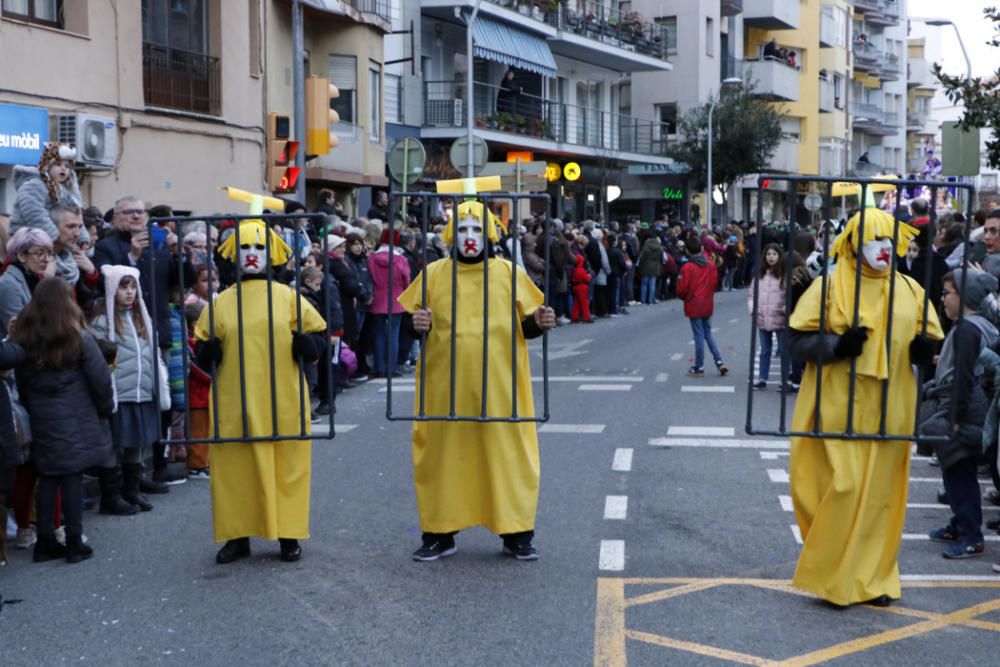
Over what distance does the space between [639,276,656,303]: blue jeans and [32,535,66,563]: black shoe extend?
2394cm

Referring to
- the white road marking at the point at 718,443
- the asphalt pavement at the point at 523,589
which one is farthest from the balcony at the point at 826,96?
the asphalt pavement at the point at 523,589

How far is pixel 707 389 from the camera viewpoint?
16078 millimetres

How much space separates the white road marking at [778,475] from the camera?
10422 mm

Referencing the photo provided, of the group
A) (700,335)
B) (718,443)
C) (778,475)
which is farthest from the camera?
(700,335)

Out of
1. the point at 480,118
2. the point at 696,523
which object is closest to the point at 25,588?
the point at 696,523

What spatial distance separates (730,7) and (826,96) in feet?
38.4

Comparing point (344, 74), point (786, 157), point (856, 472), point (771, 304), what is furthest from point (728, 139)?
point (856, 472)

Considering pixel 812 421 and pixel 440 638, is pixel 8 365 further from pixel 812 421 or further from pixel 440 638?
pixel 812 421

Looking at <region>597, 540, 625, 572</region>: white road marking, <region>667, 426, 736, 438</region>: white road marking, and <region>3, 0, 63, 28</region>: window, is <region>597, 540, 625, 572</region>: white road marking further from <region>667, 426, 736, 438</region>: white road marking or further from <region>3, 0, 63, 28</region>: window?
<region>3, 0, 63, 28</region>: window

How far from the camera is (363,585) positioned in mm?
7336

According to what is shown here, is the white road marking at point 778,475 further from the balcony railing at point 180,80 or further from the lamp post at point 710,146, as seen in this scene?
the lamp post at point 710,146

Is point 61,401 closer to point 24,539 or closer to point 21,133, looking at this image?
point 24,539

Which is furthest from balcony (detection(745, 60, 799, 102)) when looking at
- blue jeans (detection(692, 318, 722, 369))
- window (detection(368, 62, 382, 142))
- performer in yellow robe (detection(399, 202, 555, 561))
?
performer in yellow robe (detection(399, 202, 555, 561))

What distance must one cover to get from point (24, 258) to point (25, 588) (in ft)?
6.62
